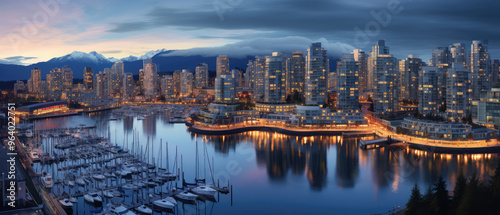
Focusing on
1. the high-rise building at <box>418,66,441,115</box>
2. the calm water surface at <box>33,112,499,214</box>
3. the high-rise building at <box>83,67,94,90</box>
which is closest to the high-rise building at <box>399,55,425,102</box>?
the high-rise building at <box>418,66,441,115</box>

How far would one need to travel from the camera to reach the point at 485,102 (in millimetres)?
15070

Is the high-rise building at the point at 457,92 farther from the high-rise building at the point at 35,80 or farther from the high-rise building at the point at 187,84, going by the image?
the high-rise building at the point at 35,80

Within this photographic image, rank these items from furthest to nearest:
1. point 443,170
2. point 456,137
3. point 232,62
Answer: point 232,62 < point 456,137 < point 443,170

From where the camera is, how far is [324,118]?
1791cm

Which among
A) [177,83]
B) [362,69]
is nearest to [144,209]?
[362,69]

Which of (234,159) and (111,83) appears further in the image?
(111,83)

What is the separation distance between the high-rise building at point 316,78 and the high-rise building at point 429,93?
A: 4.77 m

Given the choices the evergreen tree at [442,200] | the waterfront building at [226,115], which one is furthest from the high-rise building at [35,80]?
the evergreen tree at [442,200]

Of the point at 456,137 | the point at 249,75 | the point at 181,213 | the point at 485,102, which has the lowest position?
the point at 181,213

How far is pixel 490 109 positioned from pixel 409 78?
1127 cm

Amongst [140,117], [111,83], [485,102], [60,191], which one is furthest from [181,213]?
[111,83]

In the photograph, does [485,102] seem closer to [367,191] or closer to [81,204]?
[367,191]

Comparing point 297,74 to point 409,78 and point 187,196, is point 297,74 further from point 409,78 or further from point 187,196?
point 187,196

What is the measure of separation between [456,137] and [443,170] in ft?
10.3
